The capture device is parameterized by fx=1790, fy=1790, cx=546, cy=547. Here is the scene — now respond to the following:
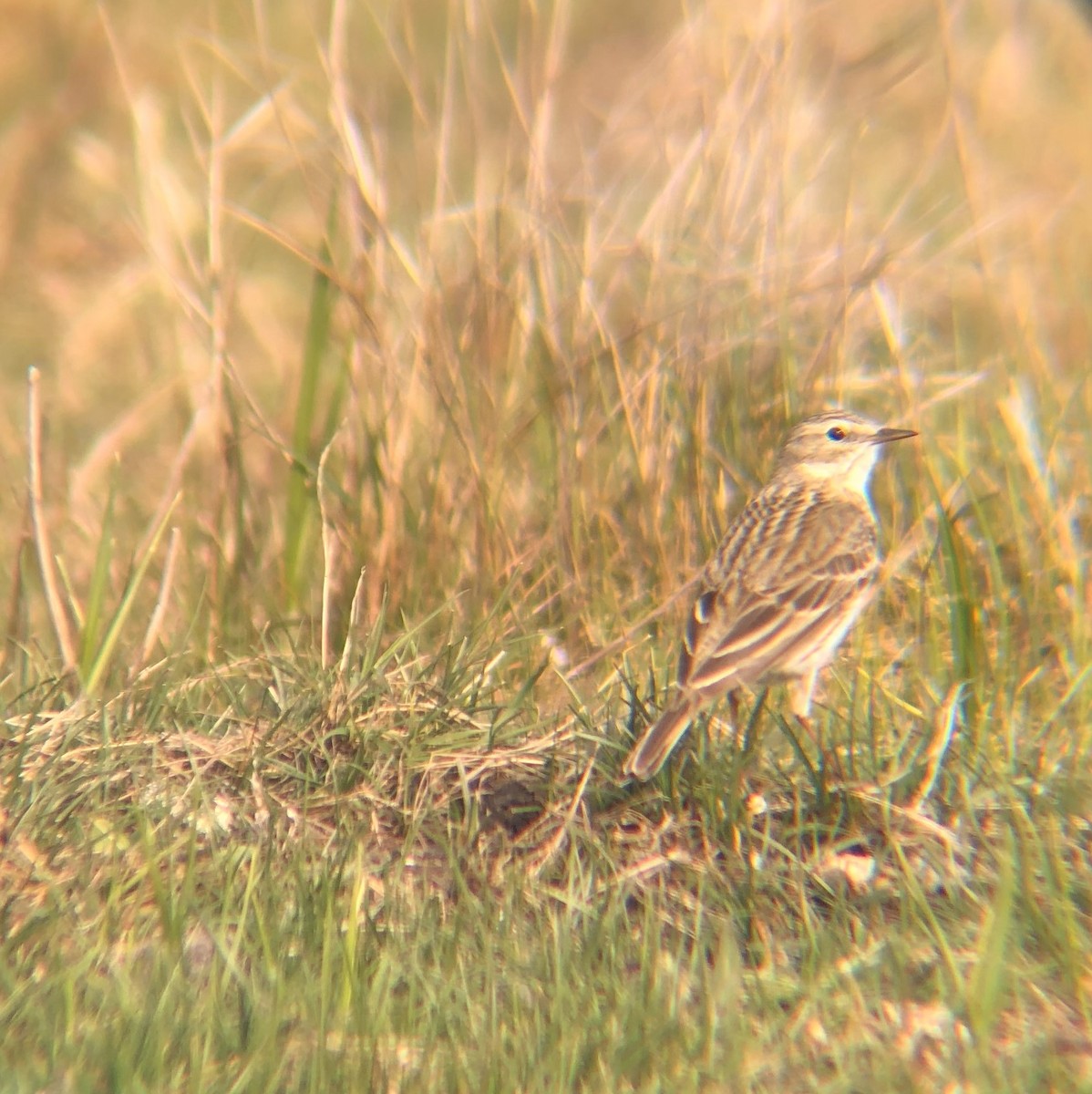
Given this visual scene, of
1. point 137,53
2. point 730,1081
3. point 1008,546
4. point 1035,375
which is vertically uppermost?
point 137,53

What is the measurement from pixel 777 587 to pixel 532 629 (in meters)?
0.72

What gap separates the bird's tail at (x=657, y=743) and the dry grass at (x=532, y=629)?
0.31ft

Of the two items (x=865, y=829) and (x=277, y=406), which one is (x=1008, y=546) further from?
(x=277, y=406)

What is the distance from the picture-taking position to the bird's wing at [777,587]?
4.50m

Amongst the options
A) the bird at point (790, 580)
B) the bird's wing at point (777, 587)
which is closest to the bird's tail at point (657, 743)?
the bird at point (790, 580)

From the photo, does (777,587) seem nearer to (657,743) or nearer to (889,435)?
(889,435)

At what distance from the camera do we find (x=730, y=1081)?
3.16 m

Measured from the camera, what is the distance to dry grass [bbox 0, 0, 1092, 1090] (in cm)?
335

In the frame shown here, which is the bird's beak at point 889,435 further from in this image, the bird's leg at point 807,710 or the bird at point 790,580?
the bird's leg at point 807,710

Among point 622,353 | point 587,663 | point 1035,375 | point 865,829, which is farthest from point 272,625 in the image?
point 1035,375

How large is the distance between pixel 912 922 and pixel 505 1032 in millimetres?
900

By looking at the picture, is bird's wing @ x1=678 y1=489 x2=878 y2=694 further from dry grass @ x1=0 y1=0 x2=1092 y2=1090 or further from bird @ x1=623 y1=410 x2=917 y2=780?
dry grass @ x1=0 y1=0 x2=1092 y2=1090

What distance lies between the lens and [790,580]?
489 centimetres

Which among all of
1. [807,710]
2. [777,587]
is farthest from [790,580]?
[807,710]
